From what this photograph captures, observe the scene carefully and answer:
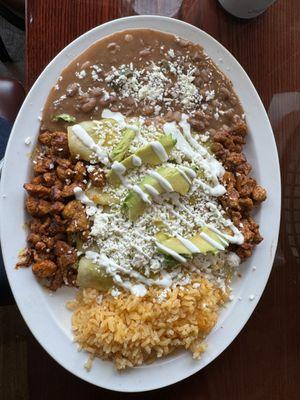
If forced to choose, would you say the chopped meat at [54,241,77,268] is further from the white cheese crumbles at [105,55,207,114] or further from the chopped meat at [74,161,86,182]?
the white cheese crumbles at [105,55,207,114]

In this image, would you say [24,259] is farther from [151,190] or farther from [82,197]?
[151,190]

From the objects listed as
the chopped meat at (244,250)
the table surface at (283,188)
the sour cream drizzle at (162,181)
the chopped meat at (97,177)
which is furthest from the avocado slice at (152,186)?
the table surface at (283,188)

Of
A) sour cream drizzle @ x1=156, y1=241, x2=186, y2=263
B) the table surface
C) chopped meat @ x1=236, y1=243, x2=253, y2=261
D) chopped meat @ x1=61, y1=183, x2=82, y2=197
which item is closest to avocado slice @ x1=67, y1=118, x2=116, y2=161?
chopped meat @ x1=61, y1=183, x2=82, y2=197

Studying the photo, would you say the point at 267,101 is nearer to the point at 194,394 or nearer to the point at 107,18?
the point at 107,18

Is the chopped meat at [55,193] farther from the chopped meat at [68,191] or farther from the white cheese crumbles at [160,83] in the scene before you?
the white cheese crumbles at [160,83]

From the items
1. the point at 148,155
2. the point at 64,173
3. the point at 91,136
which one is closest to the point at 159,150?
the point at 148,155

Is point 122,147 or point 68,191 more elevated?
point 122,147
